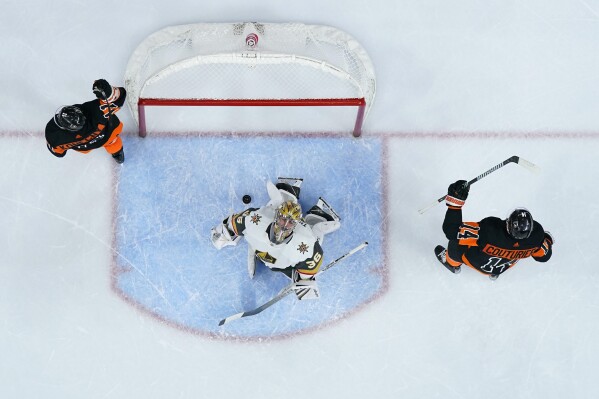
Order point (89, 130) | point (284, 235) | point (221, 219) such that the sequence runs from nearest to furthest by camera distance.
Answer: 1. point (284, 235)
2. point (89, 130)
3. point (221, 219)

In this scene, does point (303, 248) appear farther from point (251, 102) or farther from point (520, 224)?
point (520, 224)

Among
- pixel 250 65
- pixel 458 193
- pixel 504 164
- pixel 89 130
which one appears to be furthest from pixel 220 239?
pixel 504 164

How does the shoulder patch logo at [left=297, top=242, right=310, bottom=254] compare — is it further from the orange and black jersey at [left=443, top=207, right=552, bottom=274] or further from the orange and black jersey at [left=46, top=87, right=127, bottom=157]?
the orange and black jersey at [left=46, top=87, right=127, bottom=157]

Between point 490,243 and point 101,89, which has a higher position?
point 101,89

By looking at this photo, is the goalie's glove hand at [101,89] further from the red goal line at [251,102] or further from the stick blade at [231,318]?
the stick blade at [231,318]

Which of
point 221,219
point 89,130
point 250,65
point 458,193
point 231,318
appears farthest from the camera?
point 250,65

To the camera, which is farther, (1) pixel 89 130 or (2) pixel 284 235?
(1) pixel 89 130

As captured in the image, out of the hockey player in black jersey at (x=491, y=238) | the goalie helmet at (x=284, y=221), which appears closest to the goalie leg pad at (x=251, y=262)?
the goalie helmet at (x=284, y=221)
